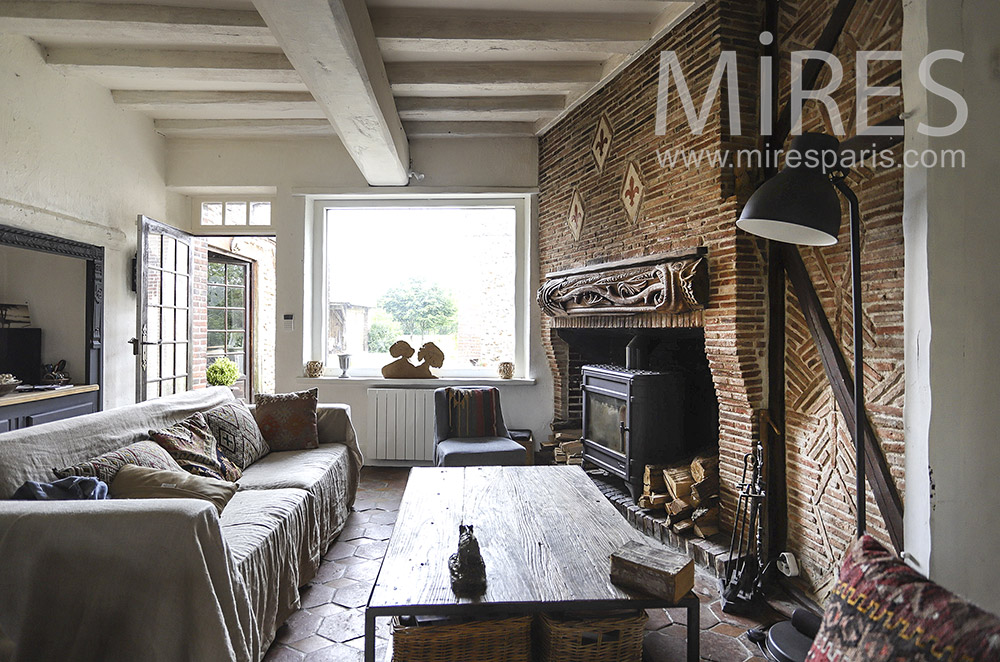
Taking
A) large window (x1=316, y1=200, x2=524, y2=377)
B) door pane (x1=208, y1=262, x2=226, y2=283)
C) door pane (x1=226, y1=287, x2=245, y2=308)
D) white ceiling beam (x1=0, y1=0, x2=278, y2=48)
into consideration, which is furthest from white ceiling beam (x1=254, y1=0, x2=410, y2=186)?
door pane (x1=226, y1=287, x2=245, y2=308)

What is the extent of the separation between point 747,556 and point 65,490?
2748 millimetres

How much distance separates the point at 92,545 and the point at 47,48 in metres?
3.71

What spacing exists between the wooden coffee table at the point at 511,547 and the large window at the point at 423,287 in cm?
249

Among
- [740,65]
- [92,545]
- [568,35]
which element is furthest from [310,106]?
[92,545]

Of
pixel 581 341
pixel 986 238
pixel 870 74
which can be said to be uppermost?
pixel 870 74

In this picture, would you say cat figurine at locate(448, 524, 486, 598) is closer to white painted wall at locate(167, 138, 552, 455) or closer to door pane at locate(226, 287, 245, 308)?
white painted wall at locate(167, 138, 552, 455)

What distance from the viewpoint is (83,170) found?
13.2 feet

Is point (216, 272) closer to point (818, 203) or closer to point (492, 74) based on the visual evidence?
point (492, 74)

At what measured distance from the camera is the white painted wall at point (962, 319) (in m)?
1.66

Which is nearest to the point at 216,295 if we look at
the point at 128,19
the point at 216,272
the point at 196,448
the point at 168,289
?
the point at 216,272

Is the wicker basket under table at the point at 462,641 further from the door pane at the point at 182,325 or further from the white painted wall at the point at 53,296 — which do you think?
the door pane at the point at 182,325

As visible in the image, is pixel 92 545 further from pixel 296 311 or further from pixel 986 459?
pixel 296 311

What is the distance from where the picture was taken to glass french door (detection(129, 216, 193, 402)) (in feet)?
14.5

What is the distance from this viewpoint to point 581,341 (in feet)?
15.4
